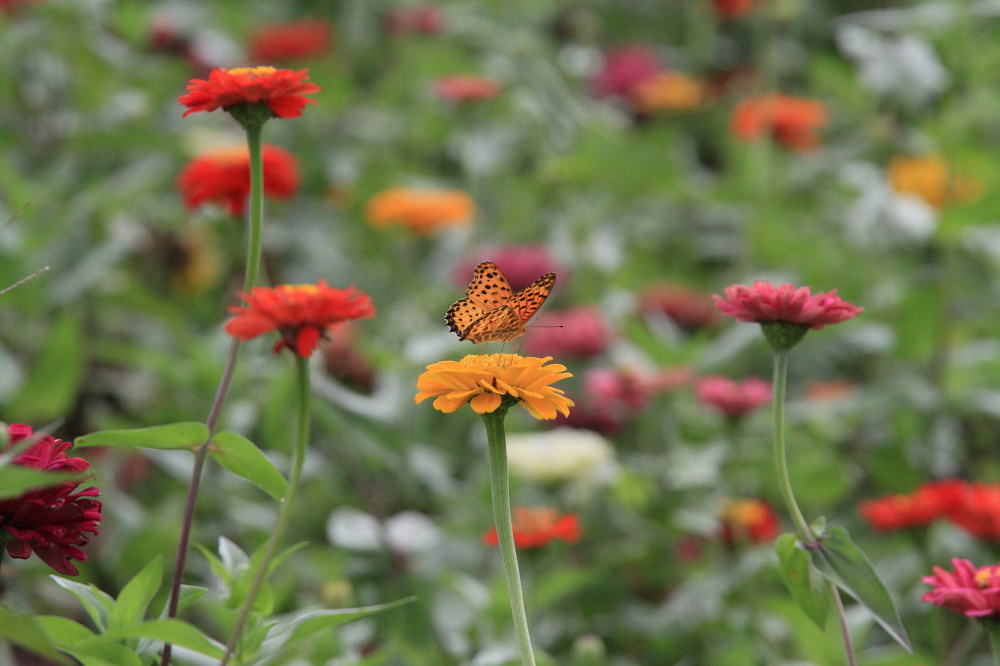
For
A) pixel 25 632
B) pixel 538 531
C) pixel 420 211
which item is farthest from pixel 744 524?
pixel 25 632

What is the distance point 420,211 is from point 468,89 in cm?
31

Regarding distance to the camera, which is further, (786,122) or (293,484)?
(786,122)

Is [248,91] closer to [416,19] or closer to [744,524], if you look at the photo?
[744,524]

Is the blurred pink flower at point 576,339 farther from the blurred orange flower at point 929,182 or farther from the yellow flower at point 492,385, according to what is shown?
the yellow flower at point 492,385

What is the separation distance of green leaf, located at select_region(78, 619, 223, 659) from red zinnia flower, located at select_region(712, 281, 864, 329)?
0.27 m

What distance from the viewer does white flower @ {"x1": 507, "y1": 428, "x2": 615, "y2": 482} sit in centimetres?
101

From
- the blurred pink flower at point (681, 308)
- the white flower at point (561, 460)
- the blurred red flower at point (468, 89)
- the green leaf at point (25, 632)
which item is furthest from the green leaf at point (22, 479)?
the blurred red flower at point (468, 89)

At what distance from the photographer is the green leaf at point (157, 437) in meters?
0.41

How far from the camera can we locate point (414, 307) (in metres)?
1.35

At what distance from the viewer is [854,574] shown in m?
0.47

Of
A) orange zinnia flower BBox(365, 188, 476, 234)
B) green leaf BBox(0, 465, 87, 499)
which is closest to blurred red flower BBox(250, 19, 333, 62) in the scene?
orange zinnia flower BBox(365, 188, 476, 234)

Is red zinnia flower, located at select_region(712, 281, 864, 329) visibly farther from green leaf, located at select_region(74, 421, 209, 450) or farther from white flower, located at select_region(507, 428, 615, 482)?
white flower, located at select_region(507, 428, 615, 482)

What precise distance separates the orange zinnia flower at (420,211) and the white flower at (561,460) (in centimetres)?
35

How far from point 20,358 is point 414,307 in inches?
18.6
